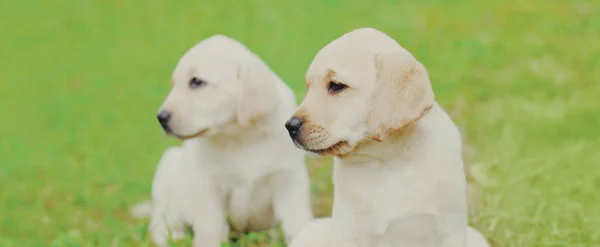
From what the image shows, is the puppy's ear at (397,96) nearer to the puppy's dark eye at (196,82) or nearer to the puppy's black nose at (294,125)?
the puppy's black nose at (294,125)

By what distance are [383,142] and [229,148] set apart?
5.15ft

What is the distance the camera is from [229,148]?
16.6 ft

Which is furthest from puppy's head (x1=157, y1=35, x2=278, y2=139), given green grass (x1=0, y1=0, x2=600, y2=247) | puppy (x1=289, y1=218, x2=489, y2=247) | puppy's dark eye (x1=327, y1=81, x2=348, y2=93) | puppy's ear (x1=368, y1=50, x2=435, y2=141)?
puppy's ear (x1=368, y1=50, x2=435, y2=141)

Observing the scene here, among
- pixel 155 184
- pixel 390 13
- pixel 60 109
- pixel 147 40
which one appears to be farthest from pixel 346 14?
pixel 155 184

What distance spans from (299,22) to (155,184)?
18.9 feet

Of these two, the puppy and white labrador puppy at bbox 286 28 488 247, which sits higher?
white labrador puppy at bbox 286 28 488 247

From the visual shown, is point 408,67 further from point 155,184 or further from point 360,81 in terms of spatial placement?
point 155,184

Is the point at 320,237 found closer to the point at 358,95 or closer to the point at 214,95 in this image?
the point at 358,95

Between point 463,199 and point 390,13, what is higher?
point 390,13

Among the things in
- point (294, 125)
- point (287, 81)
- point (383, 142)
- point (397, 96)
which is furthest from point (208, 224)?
point (287, 81)

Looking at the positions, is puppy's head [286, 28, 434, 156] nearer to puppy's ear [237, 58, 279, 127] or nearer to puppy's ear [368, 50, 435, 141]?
puppy's ear [368, 50, 435, 141]

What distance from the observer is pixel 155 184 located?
564cm

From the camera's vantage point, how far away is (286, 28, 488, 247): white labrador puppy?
3531 millimetres

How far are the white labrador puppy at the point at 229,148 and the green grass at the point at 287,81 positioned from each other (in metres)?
0.20
